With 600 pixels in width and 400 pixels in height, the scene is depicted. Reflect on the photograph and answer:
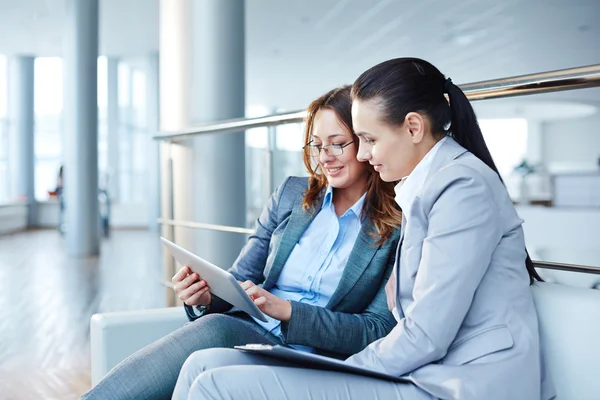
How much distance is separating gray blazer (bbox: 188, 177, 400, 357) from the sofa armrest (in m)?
0.18

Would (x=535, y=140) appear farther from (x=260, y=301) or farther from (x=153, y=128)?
(x=260, y=301)

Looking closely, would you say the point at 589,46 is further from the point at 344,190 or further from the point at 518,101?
the point at 344,190

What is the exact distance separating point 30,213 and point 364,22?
7395 millimetres

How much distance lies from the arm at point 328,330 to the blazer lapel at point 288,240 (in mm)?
196

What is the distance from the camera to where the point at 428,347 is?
0.96 metres

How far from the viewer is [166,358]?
132 cm

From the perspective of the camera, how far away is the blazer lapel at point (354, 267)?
137cm

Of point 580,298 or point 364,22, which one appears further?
point 364,22

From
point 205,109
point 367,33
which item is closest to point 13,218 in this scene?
point 367,33

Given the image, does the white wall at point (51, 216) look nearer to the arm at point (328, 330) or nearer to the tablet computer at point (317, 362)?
the arm at point (328, 330)

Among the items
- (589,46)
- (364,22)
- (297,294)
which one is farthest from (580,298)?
(589,46)

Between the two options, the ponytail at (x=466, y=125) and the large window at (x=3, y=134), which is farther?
the large window at (x=3, y=134)

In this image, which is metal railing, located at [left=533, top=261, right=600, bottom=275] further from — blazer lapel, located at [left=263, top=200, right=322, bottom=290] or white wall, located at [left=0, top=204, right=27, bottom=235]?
white wall, located at [left=0, top=204, right=27, bottom=235]

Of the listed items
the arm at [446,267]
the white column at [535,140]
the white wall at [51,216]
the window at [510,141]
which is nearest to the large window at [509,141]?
the window at [510,141]
